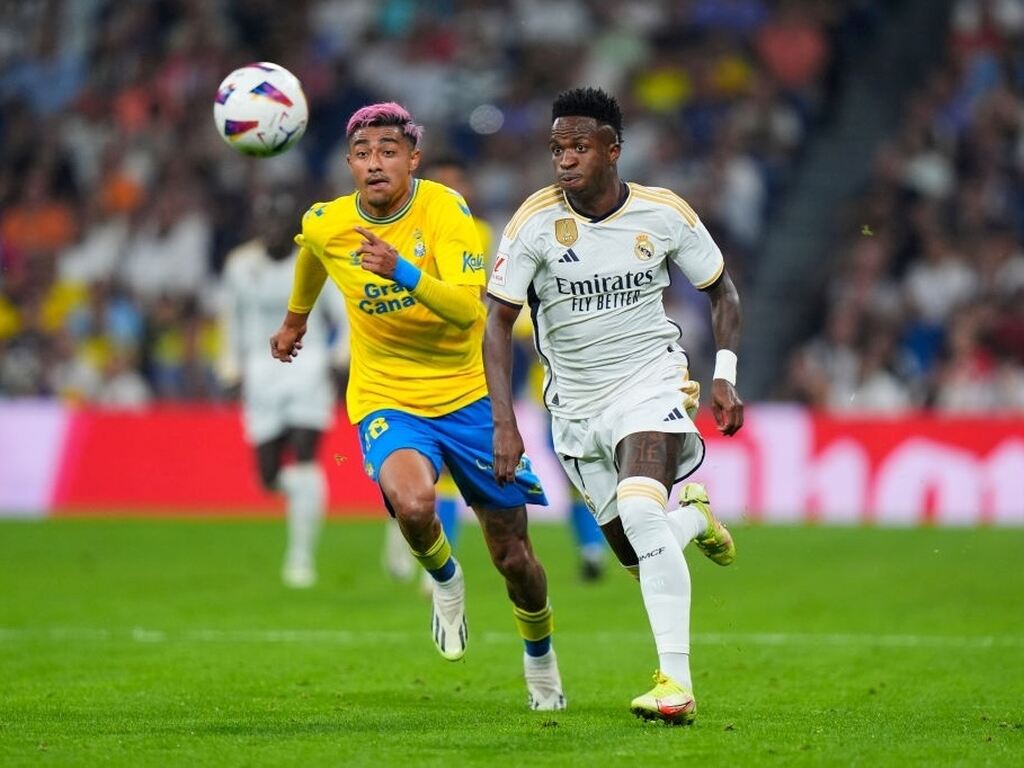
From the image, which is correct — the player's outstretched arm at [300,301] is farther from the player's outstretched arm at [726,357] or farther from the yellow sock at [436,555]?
the player's outstretched arm at [726,357]

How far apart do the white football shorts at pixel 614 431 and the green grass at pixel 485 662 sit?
3.28ft

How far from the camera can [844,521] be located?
63.6 ft

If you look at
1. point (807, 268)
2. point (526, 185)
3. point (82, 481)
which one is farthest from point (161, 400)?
point (807, 268)

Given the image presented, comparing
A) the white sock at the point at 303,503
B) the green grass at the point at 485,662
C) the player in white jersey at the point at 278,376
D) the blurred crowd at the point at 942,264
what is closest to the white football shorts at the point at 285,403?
the player in white jersey at the point at 278,376

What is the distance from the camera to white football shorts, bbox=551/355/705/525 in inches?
317

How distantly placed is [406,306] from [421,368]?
1.08 feet

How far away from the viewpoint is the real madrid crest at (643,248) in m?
8.15

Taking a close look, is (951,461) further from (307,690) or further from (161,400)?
(307,690)

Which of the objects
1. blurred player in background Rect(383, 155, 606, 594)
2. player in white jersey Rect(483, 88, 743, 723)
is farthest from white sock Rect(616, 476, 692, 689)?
blurred player in background Rect(383, 155, 606, 594)

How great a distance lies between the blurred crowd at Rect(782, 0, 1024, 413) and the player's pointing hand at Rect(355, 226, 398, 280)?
43.2 ft

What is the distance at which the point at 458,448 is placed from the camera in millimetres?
8750

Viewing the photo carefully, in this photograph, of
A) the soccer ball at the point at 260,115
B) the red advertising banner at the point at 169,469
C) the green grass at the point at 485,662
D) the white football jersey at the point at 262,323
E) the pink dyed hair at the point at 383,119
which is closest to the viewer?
the green grass at the point at 485,662

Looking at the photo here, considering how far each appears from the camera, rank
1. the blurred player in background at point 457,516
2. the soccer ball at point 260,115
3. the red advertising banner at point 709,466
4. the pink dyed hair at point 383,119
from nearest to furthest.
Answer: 1. the pink dyed hair at point 383,119
2. the soccer ball at point 260,115
3. the blurred player in background at point 457,516
4. the red advertising banner at point 709,466

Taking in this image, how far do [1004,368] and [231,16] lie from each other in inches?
455
